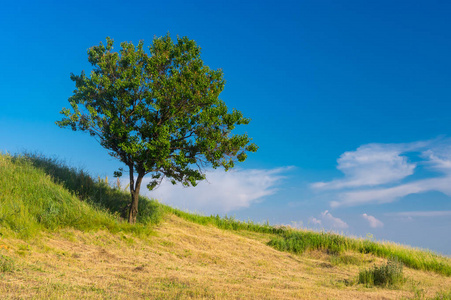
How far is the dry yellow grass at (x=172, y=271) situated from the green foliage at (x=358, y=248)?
Answer: 3.51 ft

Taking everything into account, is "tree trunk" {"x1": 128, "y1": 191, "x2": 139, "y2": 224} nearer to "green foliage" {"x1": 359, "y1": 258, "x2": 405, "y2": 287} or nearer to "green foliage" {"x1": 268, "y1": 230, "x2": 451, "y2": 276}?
"green foliage" {"x1": 268, "y1": 230, "x2": 451, "y2": 276}

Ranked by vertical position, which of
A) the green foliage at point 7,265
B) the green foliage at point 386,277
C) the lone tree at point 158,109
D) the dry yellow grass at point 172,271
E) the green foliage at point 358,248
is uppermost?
the lone tree at point 158,109

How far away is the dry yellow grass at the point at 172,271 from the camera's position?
26.0 ft

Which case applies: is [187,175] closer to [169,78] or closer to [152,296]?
[169,78]

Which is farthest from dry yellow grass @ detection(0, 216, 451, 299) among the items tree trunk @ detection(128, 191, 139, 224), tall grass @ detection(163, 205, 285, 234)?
tall grass @ detection(163, 205, 285, 234)

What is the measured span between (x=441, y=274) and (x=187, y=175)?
1259cm

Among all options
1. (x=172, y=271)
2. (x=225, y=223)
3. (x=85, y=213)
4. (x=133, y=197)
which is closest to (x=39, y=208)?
(x=85, y=213)

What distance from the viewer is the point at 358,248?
18.7 meters

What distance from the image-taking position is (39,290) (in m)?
7.39

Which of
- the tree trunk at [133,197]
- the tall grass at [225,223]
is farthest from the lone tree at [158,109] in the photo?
the tall grass at [225,223]

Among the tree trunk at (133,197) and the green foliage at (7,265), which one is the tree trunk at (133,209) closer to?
the tree trunk at (133,197)

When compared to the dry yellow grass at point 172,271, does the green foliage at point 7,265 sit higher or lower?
lower

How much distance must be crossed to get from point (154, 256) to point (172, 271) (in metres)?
2.13

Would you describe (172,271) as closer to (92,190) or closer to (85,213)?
(85,213)
